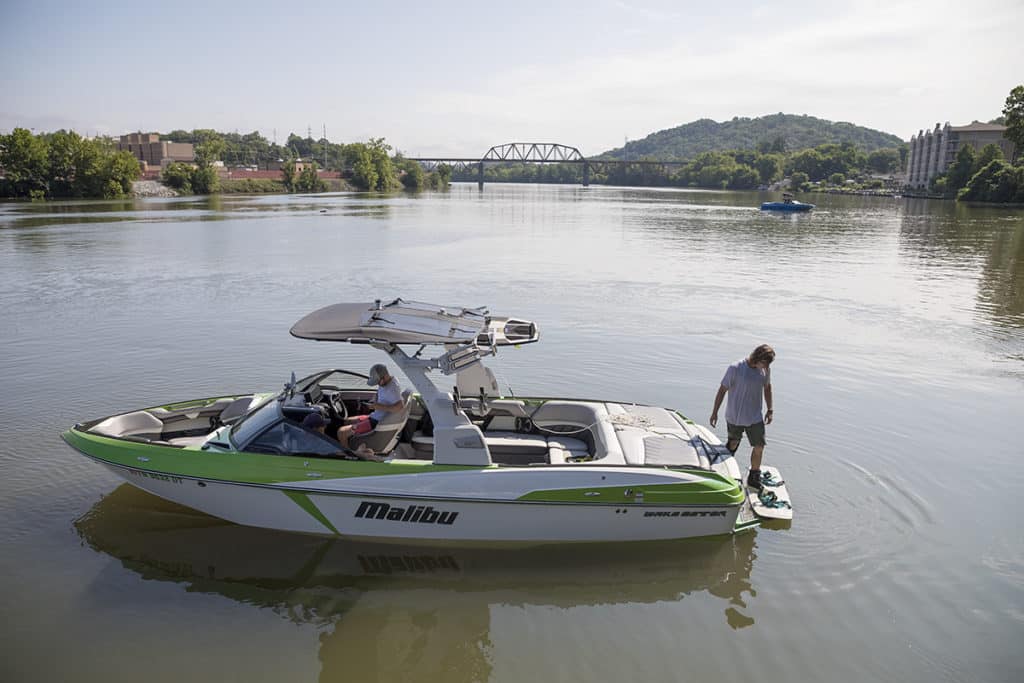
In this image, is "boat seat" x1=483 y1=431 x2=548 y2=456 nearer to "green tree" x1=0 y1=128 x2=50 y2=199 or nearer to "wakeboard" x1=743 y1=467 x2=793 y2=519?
"wakeboard" x1=743 y1=467 x2=793 y2=519

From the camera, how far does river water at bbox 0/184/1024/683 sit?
591 centimetres

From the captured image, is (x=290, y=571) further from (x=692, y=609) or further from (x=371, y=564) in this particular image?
(x=692, y=609)

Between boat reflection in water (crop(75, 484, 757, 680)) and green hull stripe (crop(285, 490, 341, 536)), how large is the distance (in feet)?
1.26

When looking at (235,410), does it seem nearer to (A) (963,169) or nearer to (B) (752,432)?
(B) (752,432)

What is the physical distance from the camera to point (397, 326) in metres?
6.85

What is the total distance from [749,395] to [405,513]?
403cm

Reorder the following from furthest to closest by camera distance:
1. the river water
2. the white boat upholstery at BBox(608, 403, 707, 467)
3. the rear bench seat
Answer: the rear bench seat < the white boat upholstery at BBox(608, 403, 707, 467) < the river water

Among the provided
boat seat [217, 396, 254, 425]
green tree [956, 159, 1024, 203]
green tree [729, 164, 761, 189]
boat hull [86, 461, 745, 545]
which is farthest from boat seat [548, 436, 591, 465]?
green tree [729, 164, 761, 189]

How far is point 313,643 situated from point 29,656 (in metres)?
2.24

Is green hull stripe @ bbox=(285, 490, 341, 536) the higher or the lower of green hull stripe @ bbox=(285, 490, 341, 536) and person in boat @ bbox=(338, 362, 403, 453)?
the lower

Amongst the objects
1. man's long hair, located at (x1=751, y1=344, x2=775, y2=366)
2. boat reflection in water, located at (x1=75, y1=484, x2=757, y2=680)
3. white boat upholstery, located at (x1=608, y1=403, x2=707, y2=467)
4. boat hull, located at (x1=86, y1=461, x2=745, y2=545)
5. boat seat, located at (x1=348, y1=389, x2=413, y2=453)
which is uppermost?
man's long hair, located at (x1=751, y1=344, x2=775, y2=366)

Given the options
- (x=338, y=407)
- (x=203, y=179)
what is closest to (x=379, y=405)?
(x=338, y=407)

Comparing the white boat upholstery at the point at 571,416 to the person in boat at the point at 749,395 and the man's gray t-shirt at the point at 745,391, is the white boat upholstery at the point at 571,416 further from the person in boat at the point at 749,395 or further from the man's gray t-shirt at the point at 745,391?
the man's gray t-shirt at the point at 745,391

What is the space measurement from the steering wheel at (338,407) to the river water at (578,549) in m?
1.34
